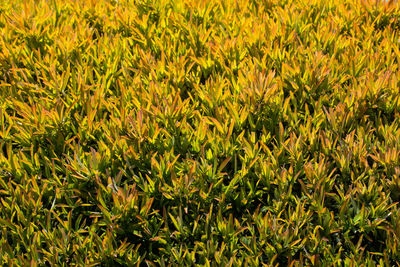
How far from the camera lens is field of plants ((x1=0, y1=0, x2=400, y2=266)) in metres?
2.19

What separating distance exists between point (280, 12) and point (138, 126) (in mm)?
1729

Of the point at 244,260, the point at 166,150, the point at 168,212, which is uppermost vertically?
the point at 166,150

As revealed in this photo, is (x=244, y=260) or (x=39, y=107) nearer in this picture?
(x=244, y=260)

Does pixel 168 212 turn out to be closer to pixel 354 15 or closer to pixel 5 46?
pixel 5 46

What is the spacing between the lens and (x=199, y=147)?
2.45 meters

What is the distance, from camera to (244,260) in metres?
2.28

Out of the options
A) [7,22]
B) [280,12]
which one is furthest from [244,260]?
[7,22]

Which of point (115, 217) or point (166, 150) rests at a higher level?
point (166, 150)

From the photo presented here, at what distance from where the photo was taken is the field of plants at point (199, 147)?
2.19 m

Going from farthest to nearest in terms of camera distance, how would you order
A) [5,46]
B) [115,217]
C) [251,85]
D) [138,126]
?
[5,46] < [251,85] < [138,126] < [115,217]

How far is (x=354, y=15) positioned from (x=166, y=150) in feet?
6.91

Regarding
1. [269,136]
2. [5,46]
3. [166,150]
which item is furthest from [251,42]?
[5,46]

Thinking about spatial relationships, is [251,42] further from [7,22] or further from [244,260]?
[7,22]

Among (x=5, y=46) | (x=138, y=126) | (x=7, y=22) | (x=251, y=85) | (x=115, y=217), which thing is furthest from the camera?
(x=7, y=22)
